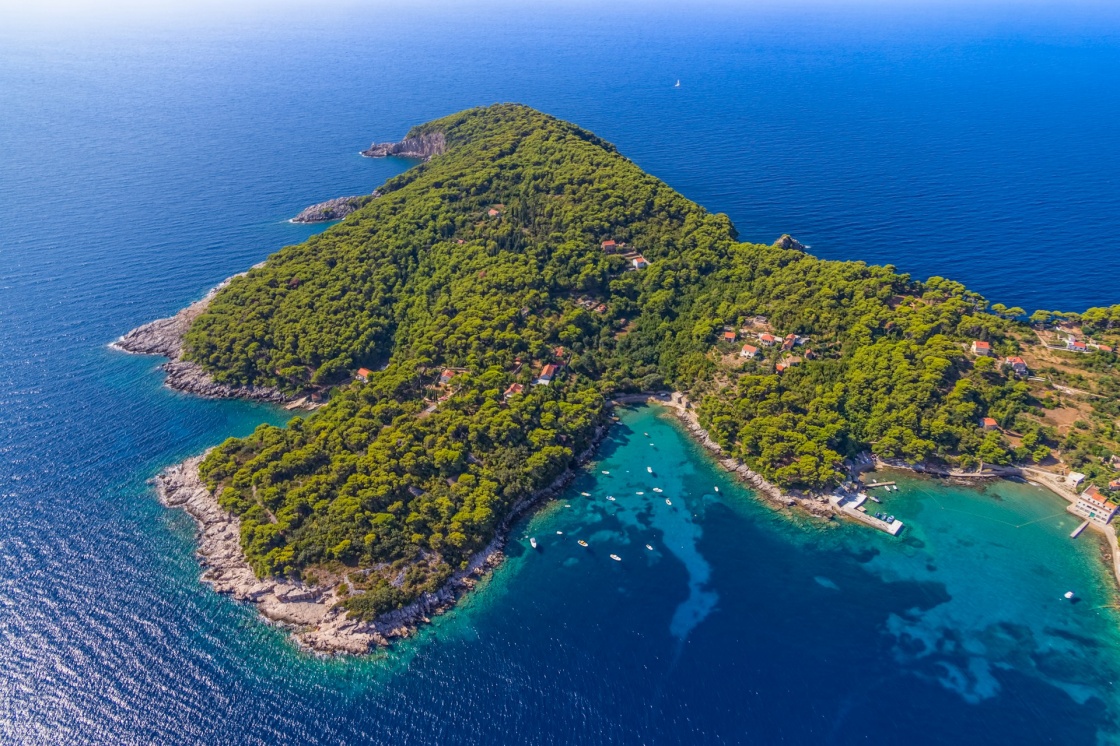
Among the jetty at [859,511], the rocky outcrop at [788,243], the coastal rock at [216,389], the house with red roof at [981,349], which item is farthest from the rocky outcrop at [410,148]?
the jetty at [859,511]

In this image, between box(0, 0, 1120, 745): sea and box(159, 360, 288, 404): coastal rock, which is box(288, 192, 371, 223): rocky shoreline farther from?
box(159, 360, 288, 404): coastal rock

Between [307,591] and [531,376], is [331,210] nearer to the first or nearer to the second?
[531,376]

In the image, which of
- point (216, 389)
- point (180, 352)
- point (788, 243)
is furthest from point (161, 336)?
point (788, 243)

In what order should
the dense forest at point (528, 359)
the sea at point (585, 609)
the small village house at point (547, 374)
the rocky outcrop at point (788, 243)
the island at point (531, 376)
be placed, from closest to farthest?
the sea at point (585, 609)
the island at point (531, 376)
the dense forest at point (528, 359)
the small village house at point (547, 374)
the rocky outcrop at point (788, 243)

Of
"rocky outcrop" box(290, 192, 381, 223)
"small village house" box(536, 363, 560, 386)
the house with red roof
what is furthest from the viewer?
"rocky outcrop" box(290, 192, 381, 223)

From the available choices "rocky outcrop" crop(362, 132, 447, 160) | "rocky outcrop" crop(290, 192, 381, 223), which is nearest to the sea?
"rocky outcrop" crop(290, 192, 381, 223)

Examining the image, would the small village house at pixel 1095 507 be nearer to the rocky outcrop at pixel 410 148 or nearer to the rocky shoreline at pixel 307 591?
the rocky shoreline at pixel 307 591
